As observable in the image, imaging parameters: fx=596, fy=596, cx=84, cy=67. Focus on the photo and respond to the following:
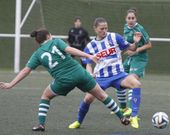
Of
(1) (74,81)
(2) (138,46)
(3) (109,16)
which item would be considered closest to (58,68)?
(1) (74,81)

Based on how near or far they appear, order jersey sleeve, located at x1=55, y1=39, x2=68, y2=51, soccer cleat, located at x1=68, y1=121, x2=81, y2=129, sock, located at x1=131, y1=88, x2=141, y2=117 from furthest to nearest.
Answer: sock, located at x1=131, y1=88, x2=141, y2=117 < soccer cleat, located at x1=68, y1=121, x2=81, y2=129 < jersey sleeve, located at x1=55, y1=39, x2=68, y2=51

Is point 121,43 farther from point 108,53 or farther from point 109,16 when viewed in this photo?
point 109,16

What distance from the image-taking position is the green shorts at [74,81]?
27.5 feet

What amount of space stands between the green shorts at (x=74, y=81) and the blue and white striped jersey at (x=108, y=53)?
694mm

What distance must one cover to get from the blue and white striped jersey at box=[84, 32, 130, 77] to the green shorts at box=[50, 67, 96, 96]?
694 mm

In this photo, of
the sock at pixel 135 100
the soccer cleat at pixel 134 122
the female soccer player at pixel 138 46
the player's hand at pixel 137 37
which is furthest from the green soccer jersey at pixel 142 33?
the soccer cleat at pixel 134 122

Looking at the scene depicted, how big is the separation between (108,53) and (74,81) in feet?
3.31

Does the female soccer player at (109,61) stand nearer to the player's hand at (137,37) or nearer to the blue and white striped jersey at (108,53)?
the blue and white striped jersey at (108,53)

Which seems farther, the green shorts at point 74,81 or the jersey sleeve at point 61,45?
the green shorts at point 74,81

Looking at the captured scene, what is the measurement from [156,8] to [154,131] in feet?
44.0

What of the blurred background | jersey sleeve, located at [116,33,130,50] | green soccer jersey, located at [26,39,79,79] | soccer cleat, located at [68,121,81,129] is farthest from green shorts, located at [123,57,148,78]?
the blurred background

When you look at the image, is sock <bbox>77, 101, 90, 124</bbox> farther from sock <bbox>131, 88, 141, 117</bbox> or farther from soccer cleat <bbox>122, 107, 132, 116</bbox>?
soccer cleat <bbox>122, 107, 132, 116</bbox>

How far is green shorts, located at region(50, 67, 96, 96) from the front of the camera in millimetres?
8391

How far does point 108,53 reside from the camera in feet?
30.0
